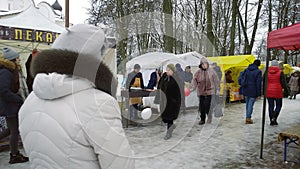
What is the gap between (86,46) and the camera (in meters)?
Answer: 1.08

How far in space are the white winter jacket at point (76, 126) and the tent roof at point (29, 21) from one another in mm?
3689

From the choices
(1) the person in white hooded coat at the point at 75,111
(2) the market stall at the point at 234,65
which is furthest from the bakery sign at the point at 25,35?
(2) the market stall at the point at 234,65

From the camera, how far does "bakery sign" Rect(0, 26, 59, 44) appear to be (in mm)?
4112

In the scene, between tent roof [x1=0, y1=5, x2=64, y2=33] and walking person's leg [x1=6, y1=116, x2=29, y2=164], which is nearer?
walking person's leg [x1=6, y1=116, x2=29, y2=164]

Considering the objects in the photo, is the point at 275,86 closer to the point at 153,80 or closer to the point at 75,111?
the point at 153,80

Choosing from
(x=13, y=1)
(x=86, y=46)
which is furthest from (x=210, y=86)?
(x=13, y=1)

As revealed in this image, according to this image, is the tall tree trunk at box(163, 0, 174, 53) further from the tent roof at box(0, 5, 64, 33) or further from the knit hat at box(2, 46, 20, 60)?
the tent roof at box(0, 5, 64, 33)

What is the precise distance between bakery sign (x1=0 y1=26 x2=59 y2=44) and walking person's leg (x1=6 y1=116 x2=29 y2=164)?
5.00 ft

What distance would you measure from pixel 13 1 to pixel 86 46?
2110 centimetres

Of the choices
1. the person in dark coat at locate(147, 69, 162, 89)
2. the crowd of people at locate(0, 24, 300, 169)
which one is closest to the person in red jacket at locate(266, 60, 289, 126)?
the person in dark coat at locate(147, 69, 162, 89)

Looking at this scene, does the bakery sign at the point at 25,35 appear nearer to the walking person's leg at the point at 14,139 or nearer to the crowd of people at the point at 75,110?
the walking person's leg at the point at 14,139

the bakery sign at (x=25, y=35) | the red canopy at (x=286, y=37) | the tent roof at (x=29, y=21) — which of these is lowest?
the red canopy at (x=286, y=37)

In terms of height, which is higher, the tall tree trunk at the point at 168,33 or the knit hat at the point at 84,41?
the tall tree trunk at the point at 168,33

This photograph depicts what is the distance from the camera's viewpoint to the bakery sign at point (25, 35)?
162 inches
